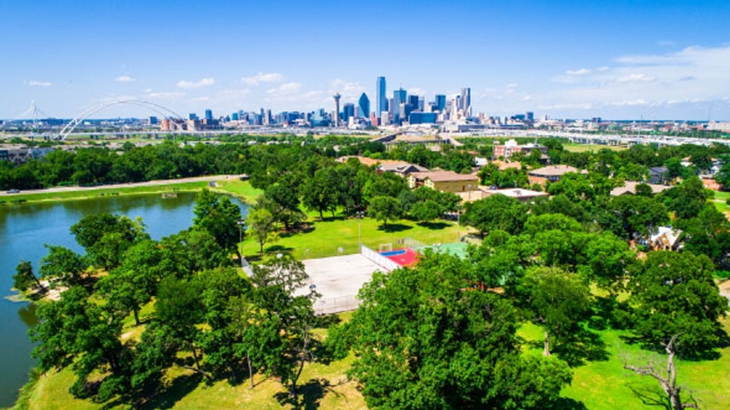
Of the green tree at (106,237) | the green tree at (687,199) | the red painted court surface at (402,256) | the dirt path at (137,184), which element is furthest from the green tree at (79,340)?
the dirt path at (137,184)

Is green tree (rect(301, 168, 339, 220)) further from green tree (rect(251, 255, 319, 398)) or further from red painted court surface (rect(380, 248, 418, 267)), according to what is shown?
green tree (rect(251, 255, 319, 398))

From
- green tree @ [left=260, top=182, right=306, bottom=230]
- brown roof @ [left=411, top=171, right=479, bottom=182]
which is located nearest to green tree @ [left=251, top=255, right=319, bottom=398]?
green tree @ [left=260, top=182, right=306, bottom=230]

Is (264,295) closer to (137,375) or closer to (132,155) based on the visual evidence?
(137,375)

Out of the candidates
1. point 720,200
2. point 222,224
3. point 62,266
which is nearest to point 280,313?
point 222,224

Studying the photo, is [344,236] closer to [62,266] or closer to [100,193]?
[62,266]

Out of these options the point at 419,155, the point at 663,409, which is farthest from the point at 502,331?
the point at 419,155

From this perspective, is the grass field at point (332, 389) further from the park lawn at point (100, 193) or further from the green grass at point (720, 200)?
the park lawn at point (100, 193)
